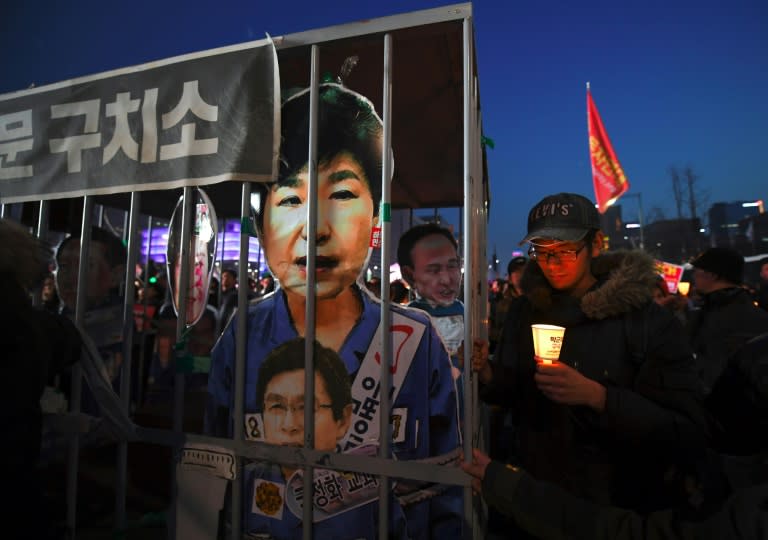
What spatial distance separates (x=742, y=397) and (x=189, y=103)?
3.10 m

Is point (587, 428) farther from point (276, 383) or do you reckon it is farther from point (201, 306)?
point (201, 306)

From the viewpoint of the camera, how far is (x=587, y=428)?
197 cm

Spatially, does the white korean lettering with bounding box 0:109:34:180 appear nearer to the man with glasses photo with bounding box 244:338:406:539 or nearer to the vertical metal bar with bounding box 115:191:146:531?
the vertical metal bar with bounding box 115:191:146:531

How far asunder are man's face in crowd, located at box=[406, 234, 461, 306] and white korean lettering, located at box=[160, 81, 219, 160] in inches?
70.0

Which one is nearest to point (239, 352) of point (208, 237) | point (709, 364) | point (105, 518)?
point (208, 237)

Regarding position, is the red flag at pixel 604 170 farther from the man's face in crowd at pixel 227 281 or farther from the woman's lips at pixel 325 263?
the woman's lips at pixel 325 263

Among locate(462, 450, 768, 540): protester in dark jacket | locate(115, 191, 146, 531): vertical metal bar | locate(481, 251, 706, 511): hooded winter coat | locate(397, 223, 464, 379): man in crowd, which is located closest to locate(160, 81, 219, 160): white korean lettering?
locate(115, 191, 146, 531): vertical metal bar

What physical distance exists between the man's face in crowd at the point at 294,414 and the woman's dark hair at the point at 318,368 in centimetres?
2

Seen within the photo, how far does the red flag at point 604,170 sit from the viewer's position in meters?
10.9

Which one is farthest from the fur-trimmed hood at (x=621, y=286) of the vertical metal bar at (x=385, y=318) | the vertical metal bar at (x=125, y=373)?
the vertical metal bar at (x=125, y=373)

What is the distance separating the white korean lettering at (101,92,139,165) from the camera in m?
2.65

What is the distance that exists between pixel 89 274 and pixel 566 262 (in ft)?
12.6

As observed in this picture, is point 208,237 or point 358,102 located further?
point 208,237

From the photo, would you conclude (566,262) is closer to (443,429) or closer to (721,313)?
(443,429)
